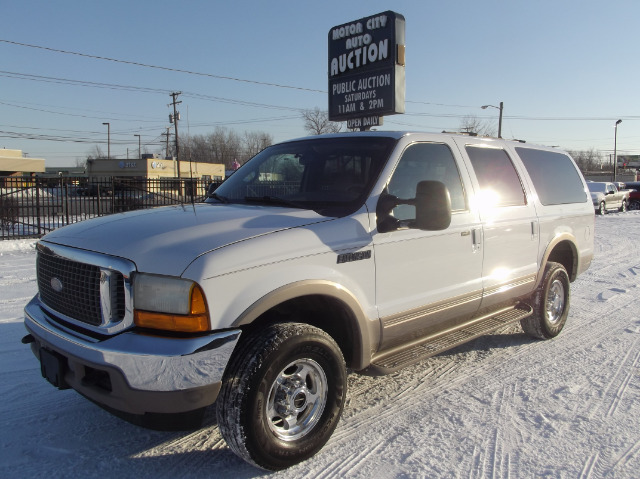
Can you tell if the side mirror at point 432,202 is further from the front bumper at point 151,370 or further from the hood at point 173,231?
the front bumper at point 151,370

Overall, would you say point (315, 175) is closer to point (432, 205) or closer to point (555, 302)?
point (432, 205)

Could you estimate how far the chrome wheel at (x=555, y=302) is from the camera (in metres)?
5.27

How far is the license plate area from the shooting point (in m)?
2.70

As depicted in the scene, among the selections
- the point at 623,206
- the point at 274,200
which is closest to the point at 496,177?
the point at 274,200

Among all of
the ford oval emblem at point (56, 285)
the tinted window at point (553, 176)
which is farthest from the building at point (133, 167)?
the ford oval emblem at point (56, 285)

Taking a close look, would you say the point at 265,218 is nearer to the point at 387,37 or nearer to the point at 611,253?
the point at 611,253

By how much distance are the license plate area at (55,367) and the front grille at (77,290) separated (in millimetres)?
227

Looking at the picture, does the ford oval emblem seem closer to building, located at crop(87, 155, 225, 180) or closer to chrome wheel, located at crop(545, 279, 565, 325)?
chrome wheel, located at crop(545, 279, 565, 325)

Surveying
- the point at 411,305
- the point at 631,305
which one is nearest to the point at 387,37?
the point at 631,305

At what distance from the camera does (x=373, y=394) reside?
388cm

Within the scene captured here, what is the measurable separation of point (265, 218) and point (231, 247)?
1.78 ft

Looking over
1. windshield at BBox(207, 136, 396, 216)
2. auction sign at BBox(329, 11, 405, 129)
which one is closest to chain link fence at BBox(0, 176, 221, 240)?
auction sign at BBox(329, 11, 405, 129)

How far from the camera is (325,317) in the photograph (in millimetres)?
3307

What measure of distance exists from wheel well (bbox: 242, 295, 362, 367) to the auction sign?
38.3ft
